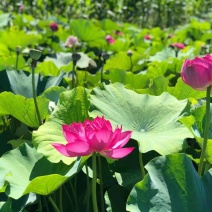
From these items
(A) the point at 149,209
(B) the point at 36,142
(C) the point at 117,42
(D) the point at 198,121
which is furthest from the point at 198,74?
(C) the point at 117,42

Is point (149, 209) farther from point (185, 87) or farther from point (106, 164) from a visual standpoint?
point (185, 87)

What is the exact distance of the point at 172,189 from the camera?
970 mm

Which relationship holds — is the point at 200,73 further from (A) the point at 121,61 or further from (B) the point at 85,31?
(B) the point at 85,31

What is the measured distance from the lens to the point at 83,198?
1.33 m

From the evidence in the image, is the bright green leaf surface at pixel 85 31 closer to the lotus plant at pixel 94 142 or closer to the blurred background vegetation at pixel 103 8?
the lotus plant at pixel 94 142

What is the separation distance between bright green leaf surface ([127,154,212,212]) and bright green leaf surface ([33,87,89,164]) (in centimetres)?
21

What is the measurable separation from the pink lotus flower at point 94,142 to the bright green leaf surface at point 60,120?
0.17 metres

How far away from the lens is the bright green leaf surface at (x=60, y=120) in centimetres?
112

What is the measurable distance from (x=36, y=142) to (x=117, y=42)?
2.07 metres

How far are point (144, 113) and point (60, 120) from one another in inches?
8.8

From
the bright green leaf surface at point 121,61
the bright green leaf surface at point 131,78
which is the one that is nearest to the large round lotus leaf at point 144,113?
the bright green leaf surface at point 131,78

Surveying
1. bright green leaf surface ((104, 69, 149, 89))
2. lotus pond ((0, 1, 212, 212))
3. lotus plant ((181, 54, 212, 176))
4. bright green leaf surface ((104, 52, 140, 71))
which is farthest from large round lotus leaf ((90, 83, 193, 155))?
bright green leaf surface ((104, 52, 140, 71))

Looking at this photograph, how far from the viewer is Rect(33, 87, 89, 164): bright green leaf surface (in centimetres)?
Result: 112

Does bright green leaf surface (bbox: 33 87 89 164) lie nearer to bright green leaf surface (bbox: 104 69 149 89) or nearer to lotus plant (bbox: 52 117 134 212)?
lotus plant (bbox: 52 117 134 212)
